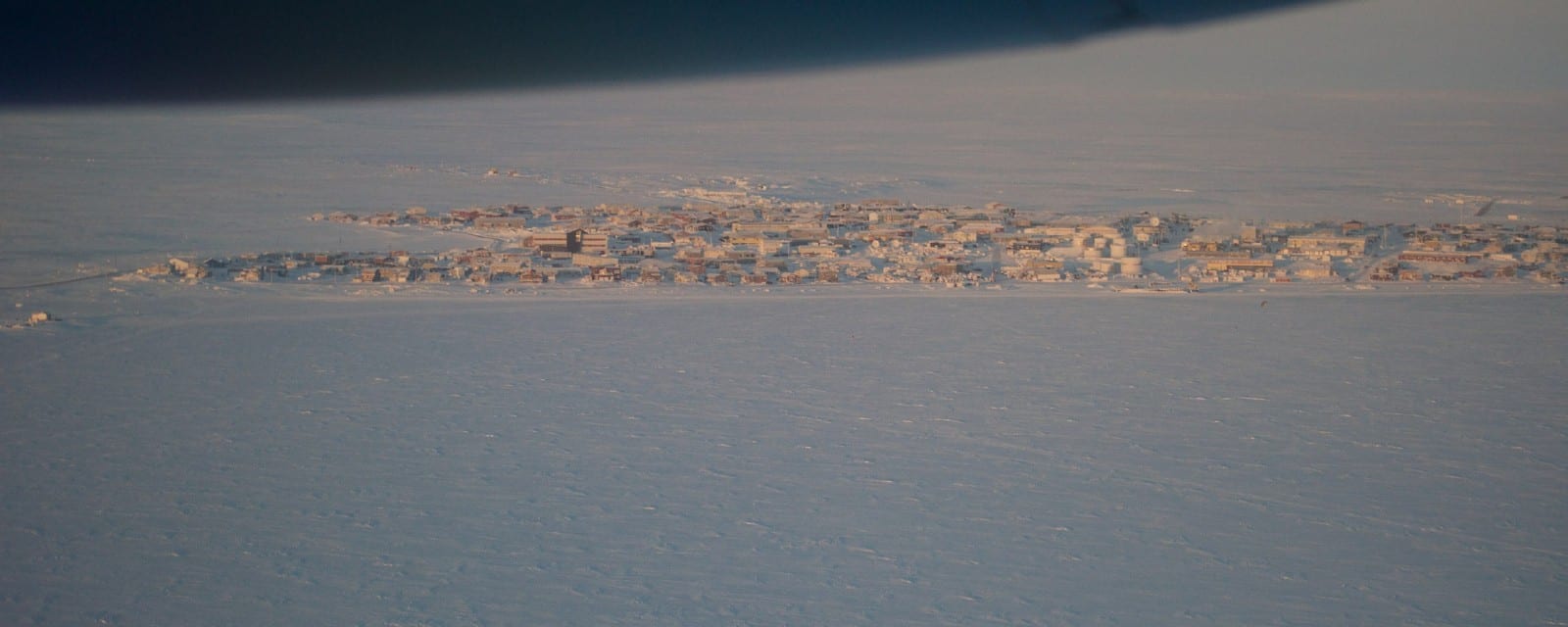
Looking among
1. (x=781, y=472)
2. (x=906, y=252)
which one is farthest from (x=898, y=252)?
(x=781, y=472)

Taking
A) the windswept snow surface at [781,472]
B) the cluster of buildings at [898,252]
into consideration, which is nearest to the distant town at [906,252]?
the cluster of buildings at [898,252]

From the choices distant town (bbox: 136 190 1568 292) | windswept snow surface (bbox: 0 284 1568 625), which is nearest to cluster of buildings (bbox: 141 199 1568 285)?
distant town (bbox: 136 190 1568 292)

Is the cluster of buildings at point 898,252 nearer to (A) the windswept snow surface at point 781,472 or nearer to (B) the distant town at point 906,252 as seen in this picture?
(B) the distant town at point 906,252

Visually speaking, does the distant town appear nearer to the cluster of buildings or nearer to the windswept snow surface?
the cluster of buildings

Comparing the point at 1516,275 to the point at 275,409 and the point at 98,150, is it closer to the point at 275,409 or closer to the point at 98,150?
the point at 275,409

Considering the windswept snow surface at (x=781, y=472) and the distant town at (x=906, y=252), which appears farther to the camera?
the distant town at (x=906, y=252)

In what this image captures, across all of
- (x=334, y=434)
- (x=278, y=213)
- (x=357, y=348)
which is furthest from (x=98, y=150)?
(x=334, y=434)
